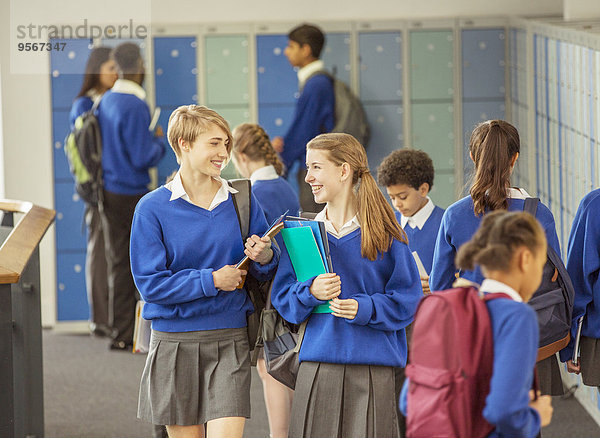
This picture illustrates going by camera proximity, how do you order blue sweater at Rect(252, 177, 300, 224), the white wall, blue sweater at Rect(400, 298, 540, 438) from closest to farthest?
blue sweater at Rect(400, 298, 540, 438), blue sweater at Rect(252, 177, 300, 224), the white wall

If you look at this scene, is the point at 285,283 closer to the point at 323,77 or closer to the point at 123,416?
the point at 123,416

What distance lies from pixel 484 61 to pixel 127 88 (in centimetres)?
249

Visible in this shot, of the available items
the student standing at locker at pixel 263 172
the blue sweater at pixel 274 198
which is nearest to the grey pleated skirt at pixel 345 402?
the student standing at locker at pixel 263 172

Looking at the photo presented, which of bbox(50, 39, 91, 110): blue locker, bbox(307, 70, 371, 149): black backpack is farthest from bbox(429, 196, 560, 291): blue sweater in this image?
bbox(50, 39, 91, 110): blue locker

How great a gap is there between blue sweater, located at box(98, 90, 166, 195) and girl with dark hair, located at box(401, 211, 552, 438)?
451 cm

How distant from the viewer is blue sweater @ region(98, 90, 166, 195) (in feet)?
20.9

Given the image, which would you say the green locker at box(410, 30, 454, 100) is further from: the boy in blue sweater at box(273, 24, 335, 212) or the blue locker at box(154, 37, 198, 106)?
the blue locker at box(154, 37, 198, 106)

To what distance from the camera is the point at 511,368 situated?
1.97 m

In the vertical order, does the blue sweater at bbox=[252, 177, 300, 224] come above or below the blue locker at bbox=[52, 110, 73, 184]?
below

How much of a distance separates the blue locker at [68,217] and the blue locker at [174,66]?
924 mm

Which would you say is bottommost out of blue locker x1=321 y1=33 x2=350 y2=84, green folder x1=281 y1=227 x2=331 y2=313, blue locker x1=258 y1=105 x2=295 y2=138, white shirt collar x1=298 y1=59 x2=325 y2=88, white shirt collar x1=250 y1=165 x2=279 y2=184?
green folder x1=281 y1=227 x2=331 y2=313

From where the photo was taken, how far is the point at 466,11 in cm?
693

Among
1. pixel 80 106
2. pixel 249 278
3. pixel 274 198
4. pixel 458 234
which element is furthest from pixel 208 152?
pixel 80 106

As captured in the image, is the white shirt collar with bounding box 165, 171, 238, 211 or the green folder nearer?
the green folder
